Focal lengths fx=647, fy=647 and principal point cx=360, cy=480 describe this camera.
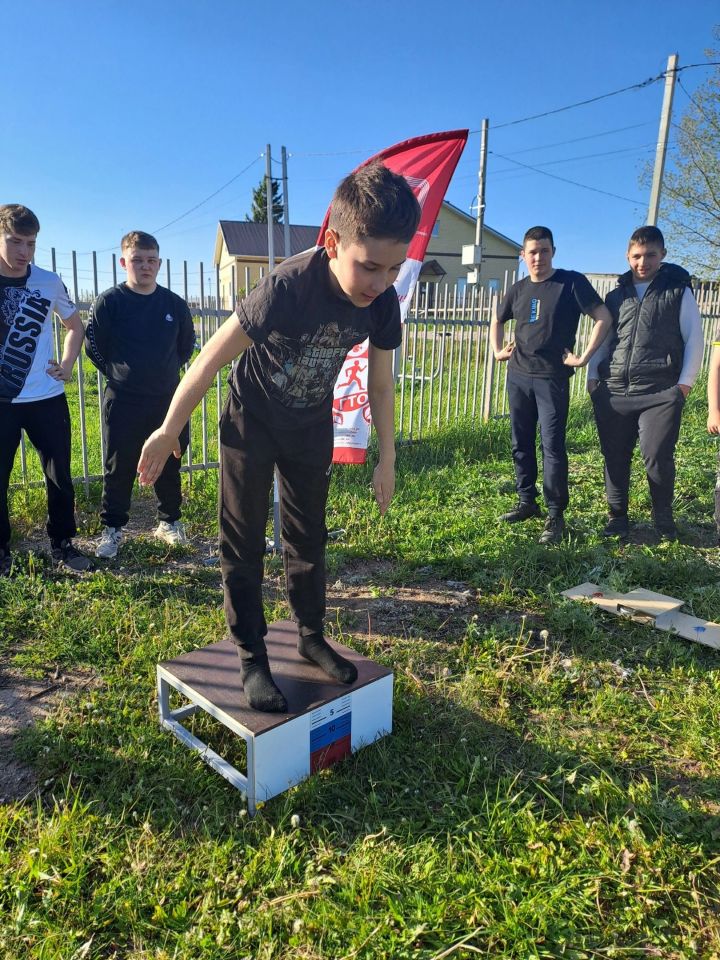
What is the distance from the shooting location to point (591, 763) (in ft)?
8.27

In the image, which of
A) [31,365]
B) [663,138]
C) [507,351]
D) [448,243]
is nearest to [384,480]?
[31,365]

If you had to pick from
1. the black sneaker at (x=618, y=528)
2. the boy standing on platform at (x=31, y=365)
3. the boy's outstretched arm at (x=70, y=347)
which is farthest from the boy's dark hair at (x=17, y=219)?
the black sneaker at (x=618, y=528)

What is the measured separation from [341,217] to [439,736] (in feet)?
6.76

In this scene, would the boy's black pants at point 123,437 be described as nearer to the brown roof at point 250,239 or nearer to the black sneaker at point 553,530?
the black sneaker at point 553,530

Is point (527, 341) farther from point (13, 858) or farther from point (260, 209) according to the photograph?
point (260, 209)

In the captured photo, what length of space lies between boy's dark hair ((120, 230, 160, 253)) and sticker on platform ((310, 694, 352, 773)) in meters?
3.32

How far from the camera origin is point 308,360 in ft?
7.73

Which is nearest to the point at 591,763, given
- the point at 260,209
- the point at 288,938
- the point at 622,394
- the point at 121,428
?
the point at 288,938

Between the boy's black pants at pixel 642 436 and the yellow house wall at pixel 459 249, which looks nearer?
the boy's black pants at pixel 642 436

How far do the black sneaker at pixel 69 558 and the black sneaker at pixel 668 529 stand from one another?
14.0 ft

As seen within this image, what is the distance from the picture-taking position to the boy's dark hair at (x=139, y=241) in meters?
4.30

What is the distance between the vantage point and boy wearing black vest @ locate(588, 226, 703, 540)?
15.4ft

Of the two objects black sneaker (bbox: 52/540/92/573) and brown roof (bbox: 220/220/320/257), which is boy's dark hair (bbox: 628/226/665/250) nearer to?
black sneaker (bbox: 52/540/92/573)

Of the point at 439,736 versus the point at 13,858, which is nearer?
the point at 13,858
